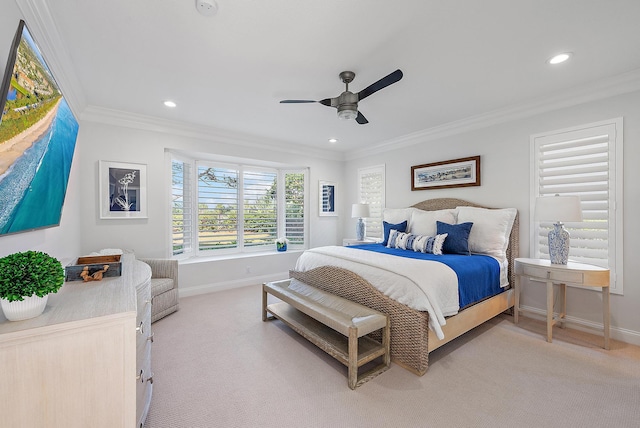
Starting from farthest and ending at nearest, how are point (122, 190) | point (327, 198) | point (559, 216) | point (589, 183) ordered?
point (327, 198) → point (122, 190) → point (589, 183) → point (559, 216)

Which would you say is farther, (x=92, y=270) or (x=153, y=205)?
(x=153, y=205)

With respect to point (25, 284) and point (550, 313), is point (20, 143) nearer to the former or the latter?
point (25, 284)

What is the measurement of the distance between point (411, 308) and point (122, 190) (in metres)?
3.81

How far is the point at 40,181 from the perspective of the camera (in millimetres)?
1570

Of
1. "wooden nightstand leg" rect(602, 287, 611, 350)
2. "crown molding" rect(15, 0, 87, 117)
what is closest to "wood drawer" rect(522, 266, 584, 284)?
"wooden nightstand leg" rect(602, 287, 611, 350)

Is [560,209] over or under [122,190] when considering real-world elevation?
under

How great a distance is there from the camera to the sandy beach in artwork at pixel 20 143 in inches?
45.1

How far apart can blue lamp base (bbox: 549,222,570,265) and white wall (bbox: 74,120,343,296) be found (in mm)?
4024

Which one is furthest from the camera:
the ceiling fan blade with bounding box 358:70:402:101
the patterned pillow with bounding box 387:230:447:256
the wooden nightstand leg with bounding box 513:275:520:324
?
the patterned pillow with bounding box 387:230:447:256

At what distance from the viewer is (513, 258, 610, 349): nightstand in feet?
8.37

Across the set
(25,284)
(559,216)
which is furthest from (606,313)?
(25,284)

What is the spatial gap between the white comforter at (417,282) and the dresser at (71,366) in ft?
6.18

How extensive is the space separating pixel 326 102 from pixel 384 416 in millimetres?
2504

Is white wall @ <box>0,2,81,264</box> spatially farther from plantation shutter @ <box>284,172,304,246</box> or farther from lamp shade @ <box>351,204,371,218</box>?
lamp shade @ <box>351,204,371,218</box>
